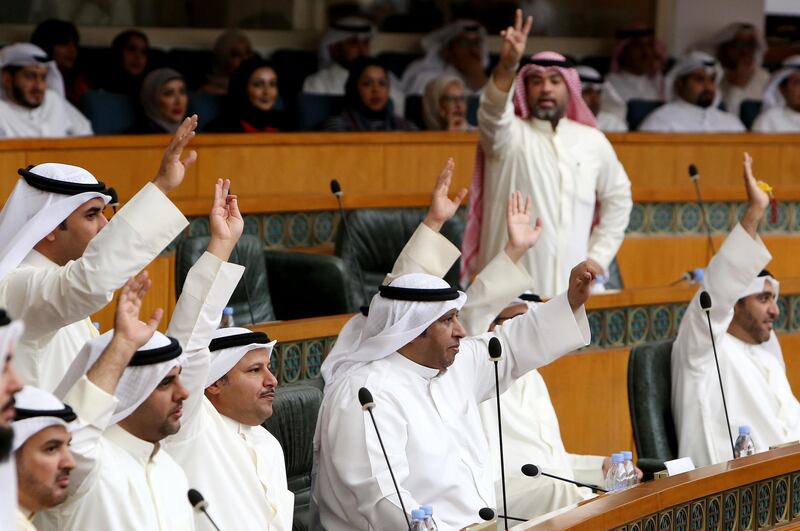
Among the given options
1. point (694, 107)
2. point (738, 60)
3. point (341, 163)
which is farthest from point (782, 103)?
point (341, 163)

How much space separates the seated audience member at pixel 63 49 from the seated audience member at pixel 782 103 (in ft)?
12.9

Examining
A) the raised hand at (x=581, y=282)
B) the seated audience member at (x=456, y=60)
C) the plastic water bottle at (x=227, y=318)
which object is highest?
the seated audience member at (x=456, y=60)

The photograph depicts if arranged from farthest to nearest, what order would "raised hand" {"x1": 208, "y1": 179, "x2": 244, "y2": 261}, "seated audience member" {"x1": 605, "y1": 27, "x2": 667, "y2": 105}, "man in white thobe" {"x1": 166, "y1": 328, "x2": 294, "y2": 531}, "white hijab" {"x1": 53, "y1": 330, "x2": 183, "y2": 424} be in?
"seated audience member" {"x1": 605, "y1": 27, "x2": 667, "y2": 105} < "raised hand" {"x1": 208, "y1": 179, "x2": 244, "y2": 261} < "man in white thobe" {"x1": 166, "y1": 328, "x2": 294, "y2": 531} < "white hijab" {"x1": 53, "y1": 330, "x2": 183, "y2": 424}

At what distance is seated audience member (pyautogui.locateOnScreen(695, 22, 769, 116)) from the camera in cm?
1107

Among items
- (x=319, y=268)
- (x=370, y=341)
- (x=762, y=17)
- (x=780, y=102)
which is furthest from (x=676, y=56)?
(x=370, y=341)

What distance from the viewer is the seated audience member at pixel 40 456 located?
317 centimetres

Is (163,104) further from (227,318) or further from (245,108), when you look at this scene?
(227,318)

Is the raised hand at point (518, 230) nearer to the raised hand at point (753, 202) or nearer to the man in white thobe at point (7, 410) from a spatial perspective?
the raised hand at point (753, 202)

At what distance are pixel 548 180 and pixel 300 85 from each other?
3576mm

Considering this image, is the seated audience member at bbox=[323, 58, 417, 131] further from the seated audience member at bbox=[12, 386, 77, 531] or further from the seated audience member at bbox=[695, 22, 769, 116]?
the seated audience member at bbox=[12, 386, 77, 531]

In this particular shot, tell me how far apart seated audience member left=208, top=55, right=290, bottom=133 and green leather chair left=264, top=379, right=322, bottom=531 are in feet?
10.5

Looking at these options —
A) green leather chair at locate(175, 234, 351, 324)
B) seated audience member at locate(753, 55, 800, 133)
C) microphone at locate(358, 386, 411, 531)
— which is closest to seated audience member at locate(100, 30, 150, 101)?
green leather chair at locate(175, 234, 351, 324)

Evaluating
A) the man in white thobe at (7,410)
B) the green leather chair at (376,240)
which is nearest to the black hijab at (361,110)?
the green leather chair at (376,240)

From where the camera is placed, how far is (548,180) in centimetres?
648
